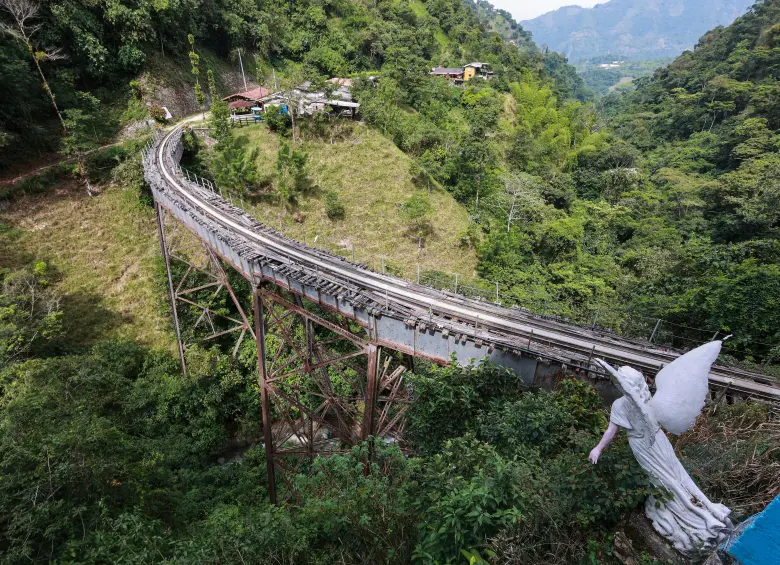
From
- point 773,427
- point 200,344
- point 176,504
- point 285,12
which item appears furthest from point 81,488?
point 285,12

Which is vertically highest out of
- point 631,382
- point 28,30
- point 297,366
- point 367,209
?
point 28,30

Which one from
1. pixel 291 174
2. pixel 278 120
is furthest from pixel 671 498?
pixel 278 120

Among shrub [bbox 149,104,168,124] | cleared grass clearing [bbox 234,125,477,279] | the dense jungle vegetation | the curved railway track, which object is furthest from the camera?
shrub [bbox 149,104,168,124]

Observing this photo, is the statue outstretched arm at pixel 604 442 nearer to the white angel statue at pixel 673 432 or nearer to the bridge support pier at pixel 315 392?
the white angel statue at pixel 673 432

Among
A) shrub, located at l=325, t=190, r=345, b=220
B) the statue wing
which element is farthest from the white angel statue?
shrub, located at l=325, t=190, r=345, b=220

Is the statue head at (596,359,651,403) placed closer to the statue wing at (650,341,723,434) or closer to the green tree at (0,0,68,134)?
the statue wing at (650,341,723,434)

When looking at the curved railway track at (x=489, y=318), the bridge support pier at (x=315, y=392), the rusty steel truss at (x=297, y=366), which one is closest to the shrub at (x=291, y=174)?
the rusty steel truss at (x=297, y=366)

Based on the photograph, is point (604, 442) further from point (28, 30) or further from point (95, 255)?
point (28, 30)
